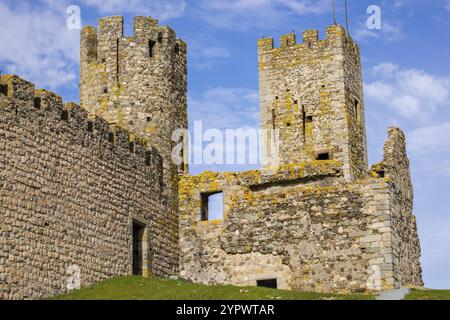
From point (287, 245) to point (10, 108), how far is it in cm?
934

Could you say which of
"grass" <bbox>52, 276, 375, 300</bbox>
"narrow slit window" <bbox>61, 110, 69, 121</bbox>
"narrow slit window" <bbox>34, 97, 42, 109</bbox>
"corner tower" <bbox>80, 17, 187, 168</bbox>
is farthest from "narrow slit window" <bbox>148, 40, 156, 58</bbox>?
"grass" <bbox>52, 276, 375, 300</bbox>

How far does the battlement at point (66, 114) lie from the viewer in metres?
23.6

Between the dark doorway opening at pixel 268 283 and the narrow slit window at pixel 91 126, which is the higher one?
the narrow slit window at pixel 91 126

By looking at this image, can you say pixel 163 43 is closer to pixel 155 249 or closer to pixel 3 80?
pixel 155 249

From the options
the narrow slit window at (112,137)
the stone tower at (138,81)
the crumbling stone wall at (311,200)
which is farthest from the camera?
the stone tower at (138,81)

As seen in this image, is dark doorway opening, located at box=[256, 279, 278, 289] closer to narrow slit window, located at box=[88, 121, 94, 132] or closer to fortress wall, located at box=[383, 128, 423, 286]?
fortress wall, located at box=[383, 128, 423, 286]

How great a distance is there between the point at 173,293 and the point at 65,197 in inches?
141

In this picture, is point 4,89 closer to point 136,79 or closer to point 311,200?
point 136,79

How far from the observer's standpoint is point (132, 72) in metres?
30.7

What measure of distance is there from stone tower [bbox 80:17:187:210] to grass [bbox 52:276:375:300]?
208 inches

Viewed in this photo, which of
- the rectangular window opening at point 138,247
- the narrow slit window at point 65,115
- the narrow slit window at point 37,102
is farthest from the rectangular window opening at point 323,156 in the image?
the narrow slit window at point 37,102

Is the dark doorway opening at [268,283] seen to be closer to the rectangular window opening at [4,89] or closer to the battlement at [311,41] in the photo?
the battlement at [311,41]

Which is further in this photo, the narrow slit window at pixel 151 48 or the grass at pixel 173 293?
the narrow slit window at pixel 151 48

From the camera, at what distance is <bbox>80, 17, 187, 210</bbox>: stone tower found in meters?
30.5
